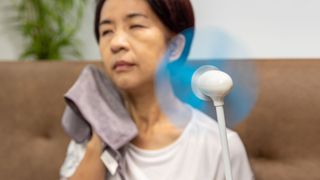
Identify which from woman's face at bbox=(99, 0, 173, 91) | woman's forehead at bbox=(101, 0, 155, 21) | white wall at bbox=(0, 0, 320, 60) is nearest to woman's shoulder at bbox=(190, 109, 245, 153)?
woman's face at bbox=(99, 0, 173, 91)

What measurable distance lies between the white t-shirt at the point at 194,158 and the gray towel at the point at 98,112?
2.6 inches

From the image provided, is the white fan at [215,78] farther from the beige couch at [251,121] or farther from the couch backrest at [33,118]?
the couch backrest at [33,118]

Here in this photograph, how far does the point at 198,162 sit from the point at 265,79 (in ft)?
1.00

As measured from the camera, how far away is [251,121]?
43.3 inches

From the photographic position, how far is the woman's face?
0.90 meters

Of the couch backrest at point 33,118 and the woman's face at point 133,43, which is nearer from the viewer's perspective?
the woman's face at point 133,43

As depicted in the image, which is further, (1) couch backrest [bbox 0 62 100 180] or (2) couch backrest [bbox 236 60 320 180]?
(1) couch backrest [bbox 0 62 100 180]

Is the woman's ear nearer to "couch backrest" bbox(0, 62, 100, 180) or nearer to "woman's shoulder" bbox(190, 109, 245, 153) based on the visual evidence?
"woman's shoulder" bbox(190, 109, 245, 153)

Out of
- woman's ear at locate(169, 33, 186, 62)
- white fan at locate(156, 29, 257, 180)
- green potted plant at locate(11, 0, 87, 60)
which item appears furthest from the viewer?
green potted plant at locate(11, 0, 87, 60)

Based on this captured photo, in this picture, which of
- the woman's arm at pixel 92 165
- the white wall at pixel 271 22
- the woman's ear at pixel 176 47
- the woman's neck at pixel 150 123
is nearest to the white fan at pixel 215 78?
the woman's ear at pixel 176 47

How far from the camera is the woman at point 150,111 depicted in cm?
91

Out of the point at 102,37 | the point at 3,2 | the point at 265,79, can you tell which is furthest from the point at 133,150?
the point at 3,2

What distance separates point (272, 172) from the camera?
3.54 ft

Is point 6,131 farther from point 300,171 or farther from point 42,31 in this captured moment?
point 300,171
